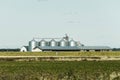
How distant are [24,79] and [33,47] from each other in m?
127

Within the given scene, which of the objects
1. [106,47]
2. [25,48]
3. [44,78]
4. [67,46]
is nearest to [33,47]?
[25,48]

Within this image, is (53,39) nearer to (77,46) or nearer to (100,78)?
(77,46)

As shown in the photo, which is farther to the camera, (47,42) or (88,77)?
(47,42)

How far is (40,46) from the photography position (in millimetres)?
152000

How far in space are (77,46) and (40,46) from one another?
1460 cm

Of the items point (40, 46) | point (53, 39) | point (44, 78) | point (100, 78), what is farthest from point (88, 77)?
point (53, 39)

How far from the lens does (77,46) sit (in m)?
153

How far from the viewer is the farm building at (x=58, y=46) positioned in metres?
148

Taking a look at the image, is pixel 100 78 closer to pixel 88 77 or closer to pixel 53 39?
pixel 88 77

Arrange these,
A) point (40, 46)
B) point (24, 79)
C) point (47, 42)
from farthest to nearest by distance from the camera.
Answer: point (47, 42)
point (40, 46)
point (24, 79)

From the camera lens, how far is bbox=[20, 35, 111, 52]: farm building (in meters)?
148

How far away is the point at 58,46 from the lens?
154 metres

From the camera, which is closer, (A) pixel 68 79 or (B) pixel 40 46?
(A) pixel 68 79

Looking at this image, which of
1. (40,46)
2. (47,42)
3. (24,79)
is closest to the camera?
(24,79)
